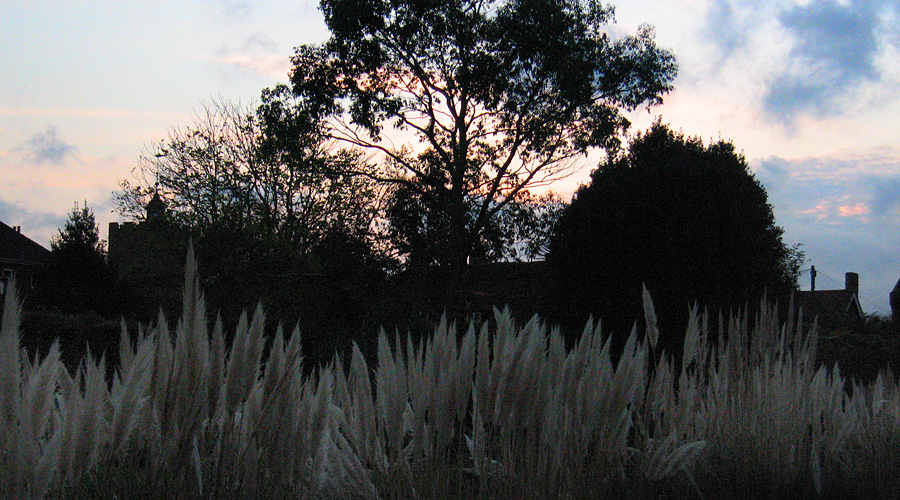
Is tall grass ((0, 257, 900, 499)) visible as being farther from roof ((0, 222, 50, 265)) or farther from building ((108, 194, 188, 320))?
roof ((0, 222, 50, 265))

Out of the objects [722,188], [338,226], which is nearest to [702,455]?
[722,188]

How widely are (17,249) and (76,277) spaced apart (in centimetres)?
1778

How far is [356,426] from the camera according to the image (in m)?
2.09

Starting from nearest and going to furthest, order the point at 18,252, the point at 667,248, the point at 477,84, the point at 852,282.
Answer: the point at 667,248, the point at 477,84, the point at 18,252, the point at 852,282

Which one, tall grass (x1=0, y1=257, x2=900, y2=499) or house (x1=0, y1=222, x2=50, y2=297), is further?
house (x1=0, y1=222, x2=50, y2=297)

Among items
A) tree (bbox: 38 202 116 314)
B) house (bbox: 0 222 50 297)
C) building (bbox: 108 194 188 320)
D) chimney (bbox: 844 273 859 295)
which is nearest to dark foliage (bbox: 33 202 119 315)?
tree (bbox: 38 202 116 314)

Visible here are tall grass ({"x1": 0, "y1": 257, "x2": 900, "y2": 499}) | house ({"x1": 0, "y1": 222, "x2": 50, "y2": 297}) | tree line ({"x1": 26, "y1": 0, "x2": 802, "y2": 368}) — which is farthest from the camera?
house ({"x1": 0, "y1": 222, "x2": 50, "y2": 297})

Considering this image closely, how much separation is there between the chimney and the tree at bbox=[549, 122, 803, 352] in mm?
44995

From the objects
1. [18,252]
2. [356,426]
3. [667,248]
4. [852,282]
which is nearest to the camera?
[356,426]

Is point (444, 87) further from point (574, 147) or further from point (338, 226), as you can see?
point (338, 226)

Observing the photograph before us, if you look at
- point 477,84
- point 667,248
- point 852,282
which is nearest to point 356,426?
point 667,248

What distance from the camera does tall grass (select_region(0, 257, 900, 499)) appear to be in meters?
1.62

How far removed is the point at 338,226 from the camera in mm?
25094

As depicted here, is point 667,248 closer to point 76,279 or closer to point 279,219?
point 279,219
